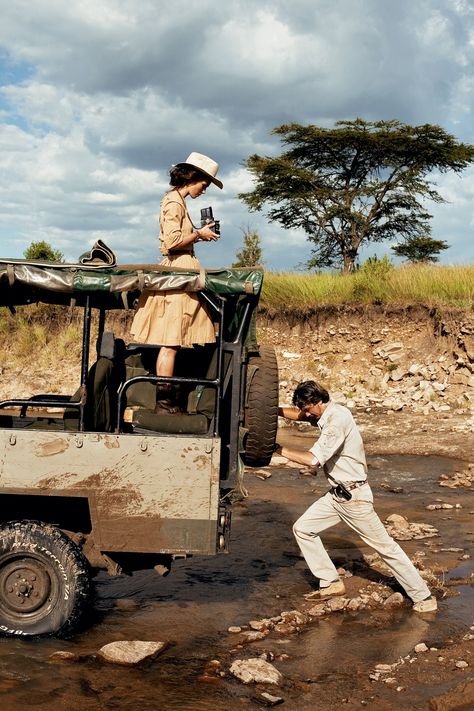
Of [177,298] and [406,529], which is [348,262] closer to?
[406,529]

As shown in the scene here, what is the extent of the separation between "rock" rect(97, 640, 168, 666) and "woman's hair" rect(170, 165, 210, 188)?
3361mm

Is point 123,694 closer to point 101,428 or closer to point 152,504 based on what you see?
point 152,504

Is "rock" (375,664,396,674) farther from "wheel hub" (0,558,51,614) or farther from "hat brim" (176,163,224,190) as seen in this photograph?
"hat brim" (176,163,224,190)

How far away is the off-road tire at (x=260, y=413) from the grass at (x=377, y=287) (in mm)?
13937

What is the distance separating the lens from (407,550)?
8.09 metres

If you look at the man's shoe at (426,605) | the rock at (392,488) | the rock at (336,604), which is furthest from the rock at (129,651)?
the rock at (392,488)

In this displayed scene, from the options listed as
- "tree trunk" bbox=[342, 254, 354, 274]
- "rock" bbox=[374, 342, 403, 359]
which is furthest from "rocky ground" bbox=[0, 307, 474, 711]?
"tree trunk" bbox=[342, 254, 354, 274]

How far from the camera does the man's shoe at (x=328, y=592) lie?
21.9 ft

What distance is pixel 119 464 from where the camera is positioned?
5352mm

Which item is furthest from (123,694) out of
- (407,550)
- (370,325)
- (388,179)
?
(388,179)

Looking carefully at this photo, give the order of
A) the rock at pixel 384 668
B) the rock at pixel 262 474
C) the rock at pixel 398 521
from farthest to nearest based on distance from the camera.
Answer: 1. the rock at pixel 262 474
2. the rock at pixel 398 521
3. the rock at pixel 384 668

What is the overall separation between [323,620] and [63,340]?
54.4 feet

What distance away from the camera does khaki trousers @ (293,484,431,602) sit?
6375 millimetres

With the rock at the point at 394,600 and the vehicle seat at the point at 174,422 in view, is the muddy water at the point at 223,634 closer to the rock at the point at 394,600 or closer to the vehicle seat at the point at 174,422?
the rock at the point at 394,600
